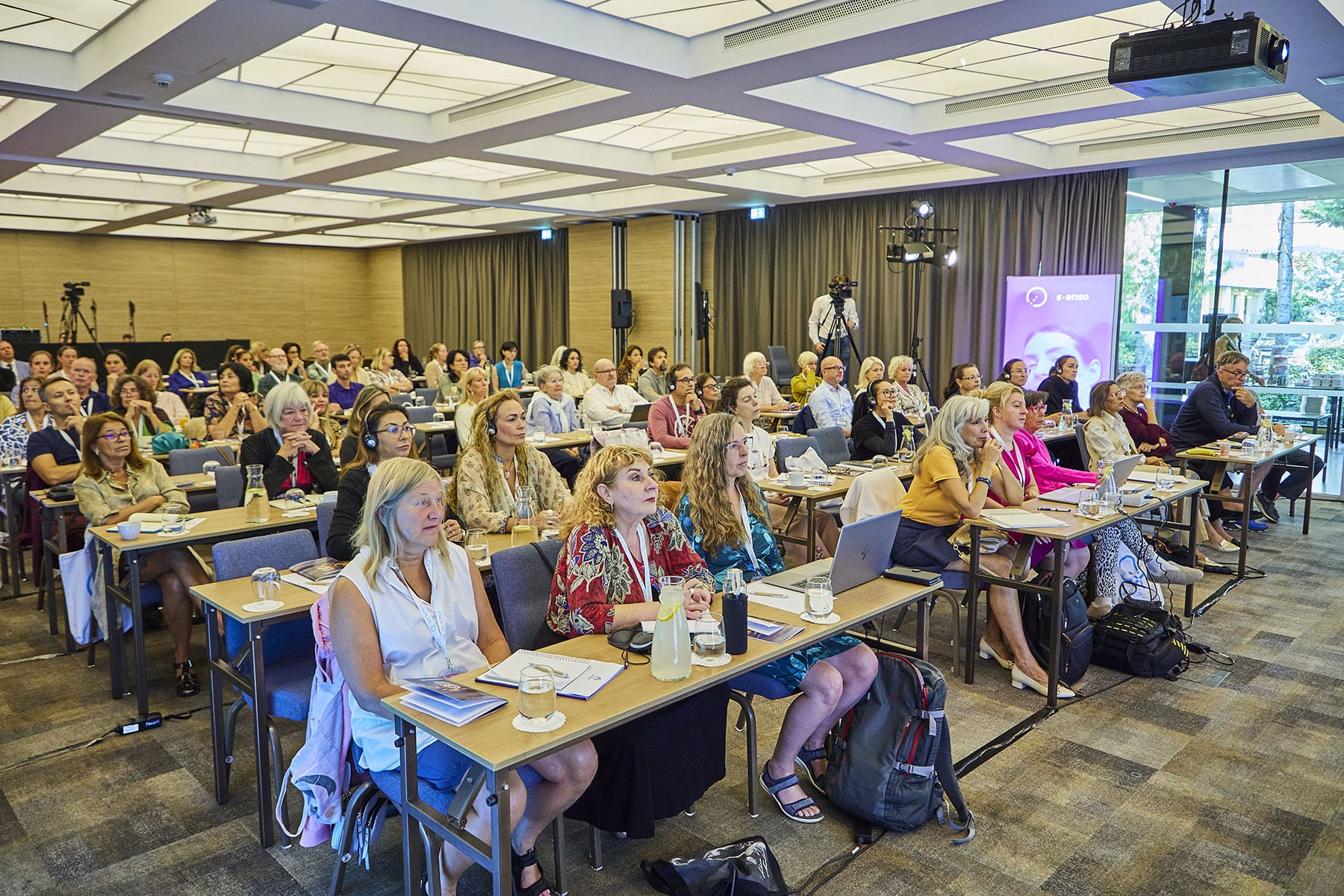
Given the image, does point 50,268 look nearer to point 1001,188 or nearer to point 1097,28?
point 1001,188

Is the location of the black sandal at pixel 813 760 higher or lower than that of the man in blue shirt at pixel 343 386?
lower

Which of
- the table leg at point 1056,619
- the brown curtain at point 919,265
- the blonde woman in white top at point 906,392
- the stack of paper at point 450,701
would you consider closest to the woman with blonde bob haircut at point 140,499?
the stack of paper at point 450,701

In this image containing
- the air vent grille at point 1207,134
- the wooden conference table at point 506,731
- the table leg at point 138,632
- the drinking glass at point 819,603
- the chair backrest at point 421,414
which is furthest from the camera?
the chair backrest at point 421,414

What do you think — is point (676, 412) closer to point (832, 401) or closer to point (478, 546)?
point (832, 401)

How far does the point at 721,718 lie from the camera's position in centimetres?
283

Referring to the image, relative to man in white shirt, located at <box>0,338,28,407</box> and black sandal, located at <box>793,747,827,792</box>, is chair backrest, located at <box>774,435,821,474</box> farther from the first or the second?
man in white shirt, located at <box>0,338,28,407</box>

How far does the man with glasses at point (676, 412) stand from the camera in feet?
21.4

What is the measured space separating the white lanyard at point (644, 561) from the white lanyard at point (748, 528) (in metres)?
0.52

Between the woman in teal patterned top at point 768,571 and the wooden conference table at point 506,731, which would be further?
the woman in teal patterned top at point 768,571

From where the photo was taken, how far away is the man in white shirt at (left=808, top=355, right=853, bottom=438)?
290 inches

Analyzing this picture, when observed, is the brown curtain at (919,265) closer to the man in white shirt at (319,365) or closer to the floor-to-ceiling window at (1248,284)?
the floor-to-ceiling window at (1248,284)

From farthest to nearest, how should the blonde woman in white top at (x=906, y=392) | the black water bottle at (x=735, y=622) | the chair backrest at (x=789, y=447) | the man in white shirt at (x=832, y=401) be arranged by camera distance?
the blonde woman in white top at (x=906, y=392), the man in white shirt at (x=832, y=401), the chair backrest at (x=789, y=447), the black water bottle at (x=735, y=622)

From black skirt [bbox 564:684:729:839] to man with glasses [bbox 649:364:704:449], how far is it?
3798 mm

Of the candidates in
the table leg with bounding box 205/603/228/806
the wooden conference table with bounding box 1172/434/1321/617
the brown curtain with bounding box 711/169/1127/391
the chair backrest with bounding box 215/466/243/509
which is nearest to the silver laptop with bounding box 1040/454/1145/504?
the wooden conference table with bounding box 1172/434/1321/617
